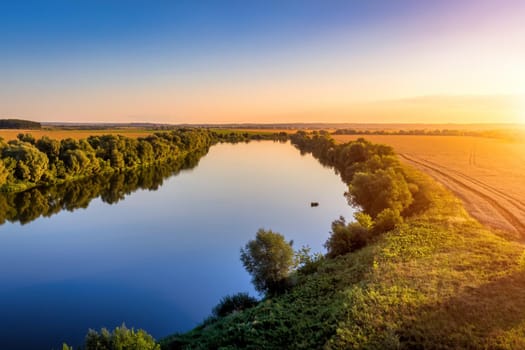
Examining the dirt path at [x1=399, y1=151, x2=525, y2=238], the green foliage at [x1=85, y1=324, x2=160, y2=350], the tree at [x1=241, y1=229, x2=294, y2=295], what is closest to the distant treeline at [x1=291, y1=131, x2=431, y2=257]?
the dirt path at [x1=399, y1=151, x2=525, y2=238]

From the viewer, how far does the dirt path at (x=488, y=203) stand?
19019mm

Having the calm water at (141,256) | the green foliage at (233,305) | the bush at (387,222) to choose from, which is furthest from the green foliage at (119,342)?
the bush at (387,222)

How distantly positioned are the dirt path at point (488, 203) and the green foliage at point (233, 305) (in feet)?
45.1

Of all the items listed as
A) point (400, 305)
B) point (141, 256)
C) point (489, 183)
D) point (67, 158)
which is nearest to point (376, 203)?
point (400, 305)

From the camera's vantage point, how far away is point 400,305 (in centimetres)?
974

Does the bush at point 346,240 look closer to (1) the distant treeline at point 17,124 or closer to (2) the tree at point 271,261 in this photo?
(2) the tree at point 271,261

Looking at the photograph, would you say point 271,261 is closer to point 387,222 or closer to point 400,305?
point 400,305

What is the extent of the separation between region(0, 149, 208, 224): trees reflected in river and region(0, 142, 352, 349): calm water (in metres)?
1.41

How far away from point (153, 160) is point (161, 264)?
47066 millimetres

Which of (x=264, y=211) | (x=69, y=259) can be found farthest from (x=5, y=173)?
(x=264, y=211)

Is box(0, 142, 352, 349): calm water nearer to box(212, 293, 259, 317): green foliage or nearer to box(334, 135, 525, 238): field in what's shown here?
box(212, 293, 259, 317): green foliage

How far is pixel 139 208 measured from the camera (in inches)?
1299

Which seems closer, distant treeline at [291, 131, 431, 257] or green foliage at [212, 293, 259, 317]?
green foliage at [212, 293, 259, 317]

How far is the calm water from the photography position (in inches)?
570
